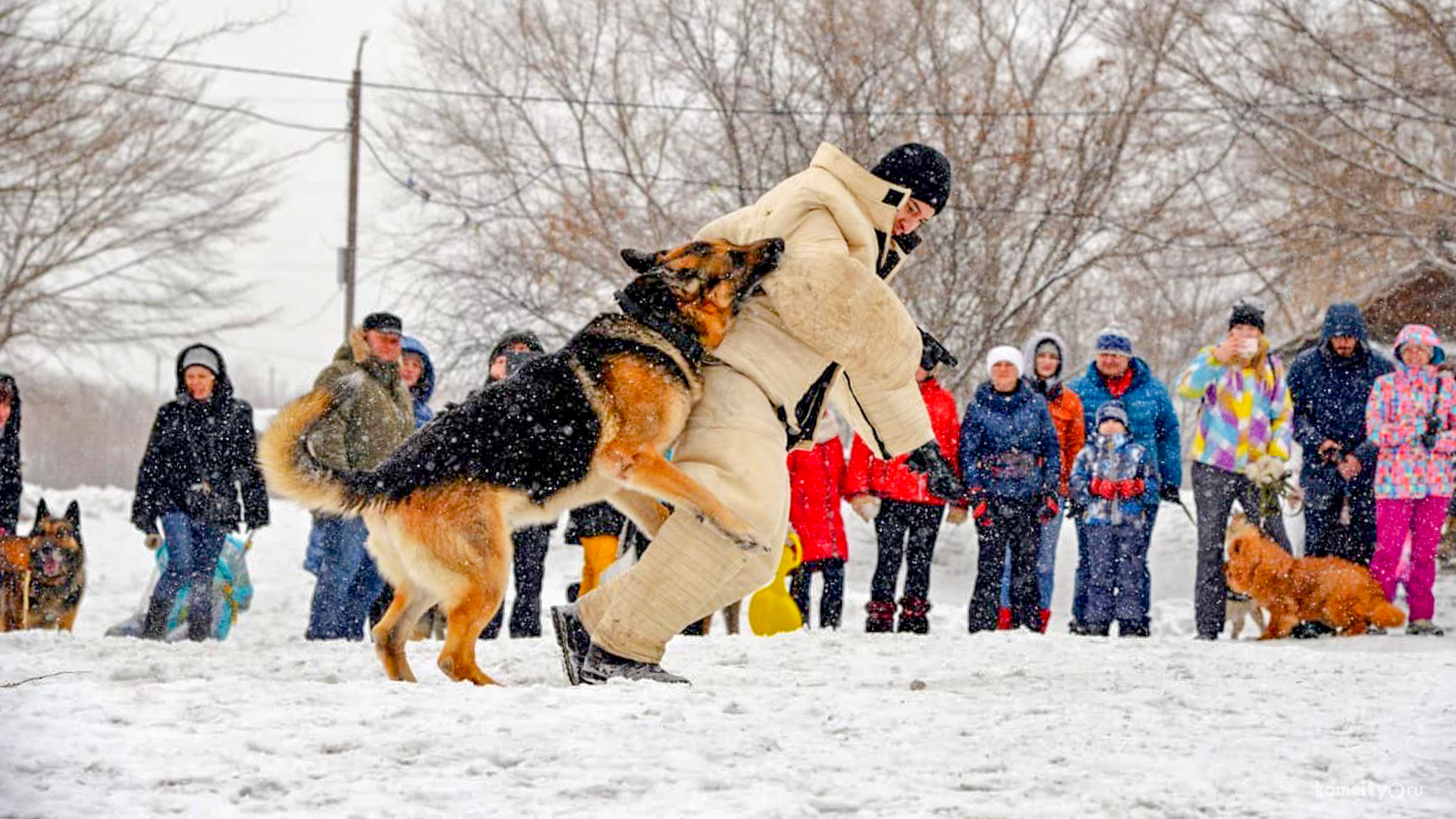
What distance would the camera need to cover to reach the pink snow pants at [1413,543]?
8352mm

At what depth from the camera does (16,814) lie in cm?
244

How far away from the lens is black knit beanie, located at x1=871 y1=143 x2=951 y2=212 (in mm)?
A: 4824

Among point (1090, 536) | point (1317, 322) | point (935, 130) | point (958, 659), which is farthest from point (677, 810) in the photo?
point (935, 130)

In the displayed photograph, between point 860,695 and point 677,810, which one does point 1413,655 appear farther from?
point 677,810

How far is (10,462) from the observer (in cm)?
836

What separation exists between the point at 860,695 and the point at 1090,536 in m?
4.42

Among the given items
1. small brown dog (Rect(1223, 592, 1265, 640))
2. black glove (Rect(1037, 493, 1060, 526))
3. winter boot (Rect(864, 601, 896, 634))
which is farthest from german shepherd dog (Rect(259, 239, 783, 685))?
small brown dog (Rect(1223, 592, 1265, 640))

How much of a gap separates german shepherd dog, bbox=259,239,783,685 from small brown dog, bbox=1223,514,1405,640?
555cm

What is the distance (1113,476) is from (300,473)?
5280 mm

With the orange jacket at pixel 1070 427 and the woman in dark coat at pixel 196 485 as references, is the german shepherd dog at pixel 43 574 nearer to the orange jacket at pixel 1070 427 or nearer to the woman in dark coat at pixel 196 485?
the woman in dark coat at pixel 196 485

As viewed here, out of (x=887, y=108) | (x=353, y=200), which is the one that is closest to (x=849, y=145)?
(x=887, y=108)

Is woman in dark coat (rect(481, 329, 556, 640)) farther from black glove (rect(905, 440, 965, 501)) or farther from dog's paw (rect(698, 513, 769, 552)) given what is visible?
dog's paw (rect(698, 513, 769, 552))

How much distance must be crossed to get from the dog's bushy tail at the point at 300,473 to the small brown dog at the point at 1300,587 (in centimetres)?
609

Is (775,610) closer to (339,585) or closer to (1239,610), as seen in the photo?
(339,585)
